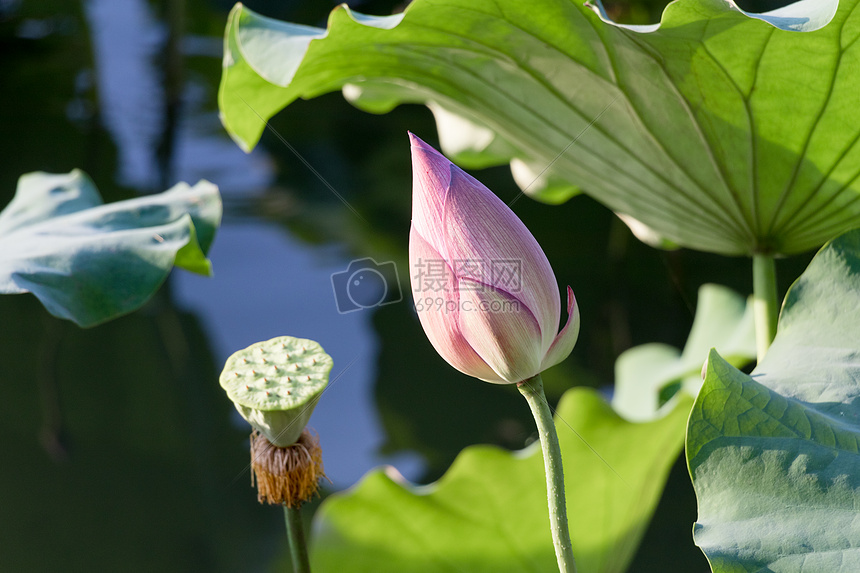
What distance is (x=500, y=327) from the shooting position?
26 cm

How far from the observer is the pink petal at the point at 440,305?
0.88ft

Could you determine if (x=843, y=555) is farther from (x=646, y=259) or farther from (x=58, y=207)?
(x=646, y=259)

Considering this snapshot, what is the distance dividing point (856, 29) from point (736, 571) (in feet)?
0.86

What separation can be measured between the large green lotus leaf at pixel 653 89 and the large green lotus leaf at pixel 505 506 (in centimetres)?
16

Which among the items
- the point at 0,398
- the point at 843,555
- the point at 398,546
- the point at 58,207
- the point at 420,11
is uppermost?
the point at 420,11

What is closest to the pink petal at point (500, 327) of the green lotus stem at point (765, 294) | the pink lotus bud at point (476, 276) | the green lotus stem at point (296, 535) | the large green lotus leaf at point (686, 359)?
the pink lotus bud at point (476, 276)

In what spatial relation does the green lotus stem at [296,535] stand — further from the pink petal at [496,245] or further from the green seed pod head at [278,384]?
the pink petal at [496,245]

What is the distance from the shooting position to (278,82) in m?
0.40

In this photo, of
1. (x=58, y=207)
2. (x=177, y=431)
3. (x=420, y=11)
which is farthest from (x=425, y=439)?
(x=420, y=11)

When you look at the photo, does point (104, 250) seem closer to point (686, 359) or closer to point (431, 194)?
point (431, 194)

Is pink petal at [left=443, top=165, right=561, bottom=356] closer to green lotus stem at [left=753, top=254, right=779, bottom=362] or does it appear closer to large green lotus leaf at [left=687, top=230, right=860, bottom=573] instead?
large green lotus leaf at [left=687, top=230, right=860, bottom=573]
